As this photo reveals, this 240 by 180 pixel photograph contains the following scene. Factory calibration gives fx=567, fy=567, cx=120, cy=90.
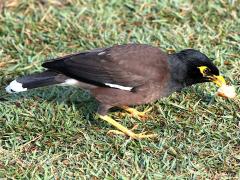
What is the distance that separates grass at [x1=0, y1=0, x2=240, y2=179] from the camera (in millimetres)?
5137

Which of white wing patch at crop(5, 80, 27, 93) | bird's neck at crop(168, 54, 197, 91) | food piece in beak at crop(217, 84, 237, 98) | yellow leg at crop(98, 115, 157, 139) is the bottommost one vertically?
yellow leg at crop(98, 115, 157, 139)

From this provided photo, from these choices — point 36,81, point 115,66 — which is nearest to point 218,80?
point 115,66

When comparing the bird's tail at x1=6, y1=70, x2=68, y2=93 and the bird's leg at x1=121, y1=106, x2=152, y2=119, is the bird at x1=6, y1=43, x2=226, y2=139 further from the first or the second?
the bird's leg at x1=121, y1=106, x2=152, y2=119

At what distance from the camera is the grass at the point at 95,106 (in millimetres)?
5137

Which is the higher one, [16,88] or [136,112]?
[16,88]

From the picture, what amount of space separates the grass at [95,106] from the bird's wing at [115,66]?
52 centimetres

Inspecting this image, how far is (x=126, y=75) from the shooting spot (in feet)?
18.0

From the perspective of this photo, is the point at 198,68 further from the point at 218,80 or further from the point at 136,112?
the point at 136,112

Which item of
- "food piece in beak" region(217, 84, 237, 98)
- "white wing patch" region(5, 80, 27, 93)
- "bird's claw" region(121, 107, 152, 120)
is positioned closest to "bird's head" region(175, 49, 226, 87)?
"food piece in beak" region(217, 84, 237, 98)

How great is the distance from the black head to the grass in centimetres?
39

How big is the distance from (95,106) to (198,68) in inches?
47.5

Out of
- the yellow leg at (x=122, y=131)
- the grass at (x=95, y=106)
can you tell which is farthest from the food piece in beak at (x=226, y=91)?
the yellow leg at (x=122, y=131)

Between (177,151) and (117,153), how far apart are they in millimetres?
560

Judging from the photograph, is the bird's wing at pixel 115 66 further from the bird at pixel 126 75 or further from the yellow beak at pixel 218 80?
the yellow beak at pixel 218 80
